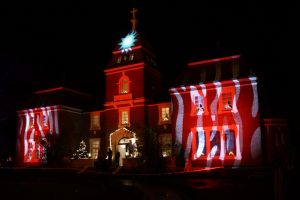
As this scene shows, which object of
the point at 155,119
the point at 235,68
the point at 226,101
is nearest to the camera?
the point at 226,101

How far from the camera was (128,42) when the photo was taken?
35781mm

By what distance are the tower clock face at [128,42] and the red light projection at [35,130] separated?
970cm

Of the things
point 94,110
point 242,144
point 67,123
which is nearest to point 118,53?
point 94,110

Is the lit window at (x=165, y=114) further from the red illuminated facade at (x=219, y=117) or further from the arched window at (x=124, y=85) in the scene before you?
the arched window at (x=124, y=85)

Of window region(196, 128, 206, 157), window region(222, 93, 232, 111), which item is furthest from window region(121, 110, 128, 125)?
window region(222, 93, 232, 111)

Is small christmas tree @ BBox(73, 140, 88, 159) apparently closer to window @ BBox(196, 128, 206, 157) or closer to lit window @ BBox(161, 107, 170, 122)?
lit window @ BBox(161, 107, 170, 122)

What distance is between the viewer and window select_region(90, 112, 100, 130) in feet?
123

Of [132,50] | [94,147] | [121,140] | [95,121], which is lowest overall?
[94,147]

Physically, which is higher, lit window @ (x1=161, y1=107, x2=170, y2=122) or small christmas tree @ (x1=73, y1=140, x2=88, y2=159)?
lit window @ (x1=161, y1=107, x2=170, y2=122)

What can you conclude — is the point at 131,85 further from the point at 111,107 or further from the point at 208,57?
the point at 208,57

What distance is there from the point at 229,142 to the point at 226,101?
10.9ft

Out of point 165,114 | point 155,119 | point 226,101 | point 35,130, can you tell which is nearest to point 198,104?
point 226,101

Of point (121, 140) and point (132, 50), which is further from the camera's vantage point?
point (132, 50)

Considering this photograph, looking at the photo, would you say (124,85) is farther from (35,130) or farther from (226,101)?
(35,130)
